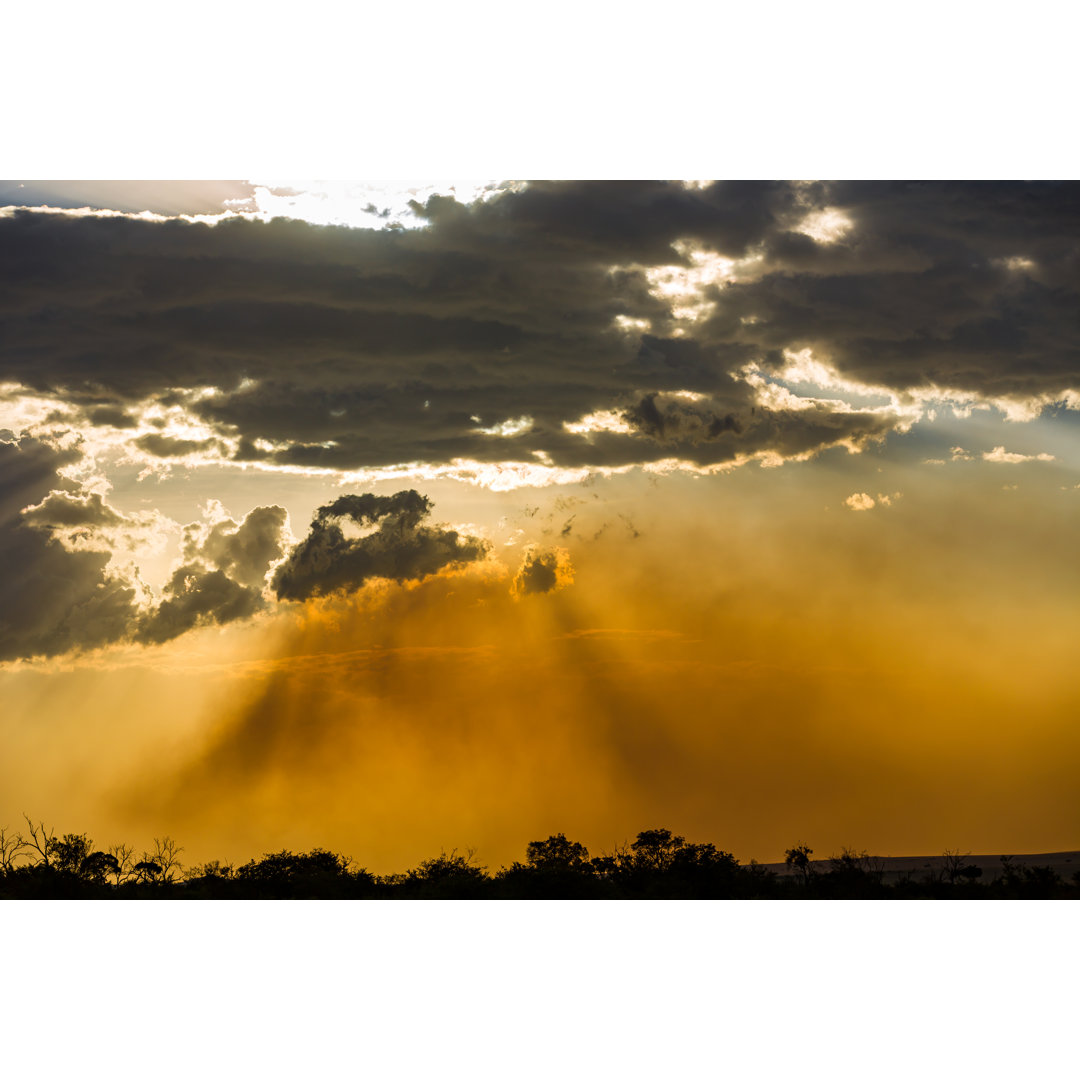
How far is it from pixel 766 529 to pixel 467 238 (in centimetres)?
370

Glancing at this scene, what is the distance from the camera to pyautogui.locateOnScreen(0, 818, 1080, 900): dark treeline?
709cm

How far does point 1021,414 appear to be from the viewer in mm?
8008

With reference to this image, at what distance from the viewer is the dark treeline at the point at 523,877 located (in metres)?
7.09

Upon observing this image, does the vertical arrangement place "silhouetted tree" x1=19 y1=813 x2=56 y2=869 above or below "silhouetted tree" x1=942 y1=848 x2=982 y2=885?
above

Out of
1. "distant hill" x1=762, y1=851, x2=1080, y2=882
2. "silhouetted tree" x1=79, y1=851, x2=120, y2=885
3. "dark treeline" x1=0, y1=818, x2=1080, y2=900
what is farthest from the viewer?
"distant hill" x1=762, y1=851, x2=1080, y2=882

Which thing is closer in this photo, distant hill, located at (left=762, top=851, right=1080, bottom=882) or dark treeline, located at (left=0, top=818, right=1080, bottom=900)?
dark treeline, located at (left=0, top=818, right=1080, bottom=900)

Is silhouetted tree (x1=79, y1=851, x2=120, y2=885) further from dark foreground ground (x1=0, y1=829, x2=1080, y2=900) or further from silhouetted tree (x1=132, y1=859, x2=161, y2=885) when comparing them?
silhouetted tree (x1=132, y1=859, x2=161, y2=885)

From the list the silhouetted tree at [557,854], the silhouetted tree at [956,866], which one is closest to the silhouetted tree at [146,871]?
the silhouetted tree at [557,854]

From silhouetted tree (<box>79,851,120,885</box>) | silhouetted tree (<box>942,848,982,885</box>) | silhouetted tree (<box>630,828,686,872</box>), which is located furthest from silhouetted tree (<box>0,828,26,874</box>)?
silhouetted tree (<box>942,848,982,885</box>)

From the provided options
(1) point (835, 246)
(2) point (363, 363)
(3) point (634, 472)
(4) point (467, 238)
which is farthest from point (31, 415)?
(1) point (835, 246)

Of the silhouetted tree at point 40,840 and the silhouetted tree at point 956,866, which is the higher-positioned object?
the silhouetted tree at point 40,840

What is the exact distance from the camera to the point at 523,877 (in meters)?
7.23

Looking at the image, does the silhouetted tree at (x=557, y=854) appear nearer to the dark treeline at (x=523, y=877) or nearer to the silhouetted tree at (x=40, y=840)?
the dark treeline at (x=523, y=877)

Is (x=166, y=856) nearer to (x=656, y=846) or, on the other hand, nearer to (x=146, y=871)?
(x=146, y=871)
